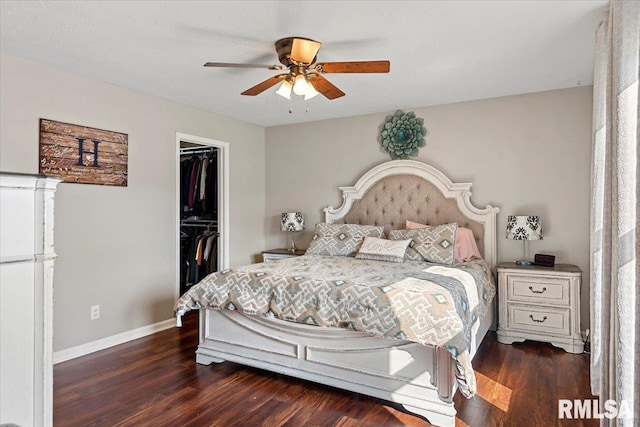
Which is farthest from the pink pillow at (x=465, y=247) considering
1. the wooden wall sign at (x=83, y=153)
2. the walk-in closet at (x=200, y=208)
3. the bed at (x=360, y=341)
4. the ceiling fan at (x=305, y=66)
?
the wooden wall sign at (x=83, y=153)

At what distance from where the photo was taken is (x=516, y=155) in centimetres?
386

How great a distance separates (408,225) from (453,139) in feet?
3.41

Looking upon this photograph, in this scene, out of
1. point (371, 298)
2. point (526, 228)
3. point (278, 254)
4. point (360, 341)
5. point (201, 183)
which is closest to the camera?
point (371, 298)

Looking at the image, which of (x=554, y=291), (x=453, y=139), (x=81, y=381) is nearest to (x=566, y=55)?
(x=453, y=139)

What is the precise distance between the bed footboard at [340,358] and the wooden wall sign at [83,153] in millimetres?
1547

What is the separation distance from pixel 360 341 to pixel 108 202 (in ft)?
8.38

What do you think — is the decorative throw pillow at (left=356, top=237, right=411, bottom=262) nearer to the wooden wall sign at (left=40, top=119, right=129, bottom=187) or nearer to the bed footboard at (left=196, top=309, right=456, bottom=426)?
the bed footboard at (left=196, top=309, right=456, bottom=426)

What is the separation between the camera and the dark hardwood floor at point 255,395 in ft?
7.27

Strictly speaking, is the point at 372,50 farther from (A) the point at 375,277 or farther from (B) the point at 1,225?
(B) the point at 1,225

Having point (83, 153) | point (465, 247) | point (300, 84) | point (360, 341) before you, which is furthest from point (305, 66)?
point (465, 247)

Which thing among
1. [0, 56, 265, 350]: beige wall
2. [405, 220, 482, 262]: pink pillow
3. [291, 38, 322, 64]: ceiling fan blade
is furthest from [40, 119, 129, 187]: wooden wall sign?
[405, 220, 482, 262]: pink pillow

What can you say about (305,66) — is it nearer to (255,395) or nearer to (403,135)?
(403,135)

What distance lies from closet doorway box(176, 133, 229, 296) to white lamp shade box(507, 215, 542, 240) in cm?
314

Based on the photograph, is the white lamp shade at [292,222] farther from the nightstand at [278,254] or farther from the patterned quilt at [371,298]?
the patterned quilt at [371,298]
